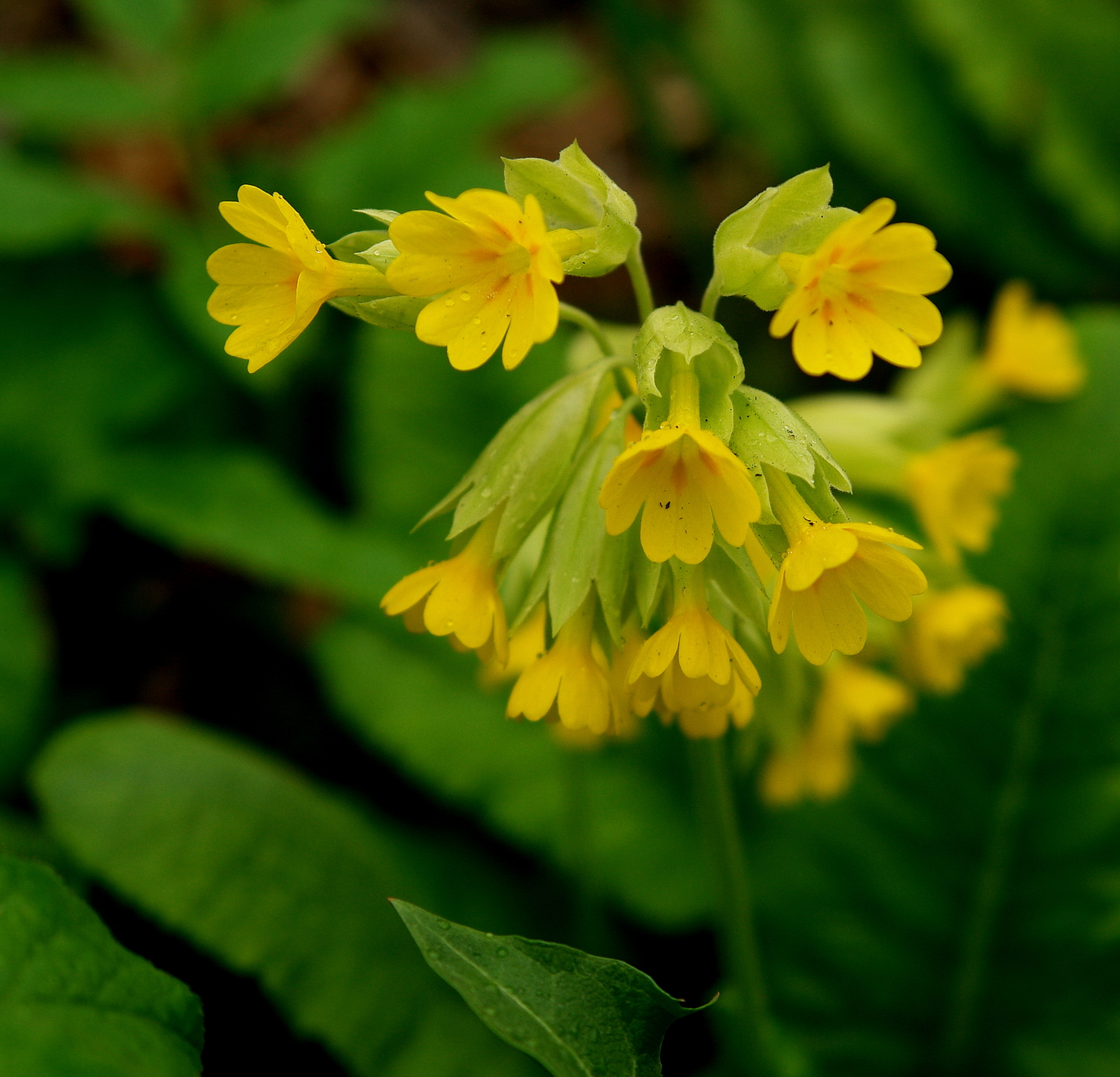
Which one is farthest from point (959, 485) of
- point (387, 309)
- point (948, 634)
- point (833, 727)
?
point (387, 309)

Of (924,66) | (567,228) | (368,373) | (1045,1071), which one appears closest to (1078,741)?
(1045,1071)

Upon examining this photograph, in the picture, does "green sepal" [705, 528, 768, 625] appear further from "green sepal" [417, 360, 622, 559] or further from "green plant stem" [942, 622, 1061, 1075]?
"green plant stem" [942, 622, 1061, 1075]

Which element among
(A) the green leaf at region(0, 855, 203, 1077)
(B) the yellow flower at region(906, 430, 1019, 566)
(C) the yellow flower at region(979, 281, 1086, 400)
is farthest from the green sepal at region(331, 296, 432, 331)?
(C) the yellow flower at region(979, 281, 1086, 400)

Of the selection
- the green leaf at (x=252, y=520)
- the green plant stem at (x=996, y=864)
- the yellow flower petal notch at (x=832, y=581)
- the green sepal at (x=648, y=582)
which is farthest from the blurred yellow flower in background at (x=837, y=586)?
the green leaf at (x=252, y=520)

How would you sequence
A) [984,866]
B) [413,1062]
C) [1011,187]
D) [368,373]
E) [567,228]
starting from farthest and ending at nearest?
[1011,187]
[368,373]
[984,866]
[413,1062]
[567,228]

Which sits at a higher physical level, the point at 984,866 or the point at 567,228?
the point at 567,228

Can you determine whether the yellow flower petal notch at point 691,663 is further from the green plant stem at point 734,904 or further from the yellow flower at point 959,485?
the yellow flower at point 959,485

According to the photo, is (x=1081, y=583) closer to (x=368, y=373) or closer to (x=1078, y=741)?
(x=1078, y=741)
